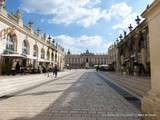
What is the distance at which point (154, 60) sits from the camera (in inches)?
246

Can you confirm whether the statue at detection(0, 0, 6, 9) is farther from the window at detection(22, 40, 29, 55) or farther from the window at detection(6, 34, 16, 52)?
the window at detection(22, 40, 29, 55)

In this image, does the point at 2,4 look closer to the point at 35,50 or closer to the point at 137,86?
the point at 35,50

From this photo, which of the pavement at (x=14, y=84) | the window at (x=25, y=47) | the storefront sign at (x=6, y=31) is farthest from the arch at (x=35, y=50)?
the pavement at (x=14, y=84)

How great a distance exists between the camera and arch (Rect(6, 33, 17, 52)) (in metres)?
33.3

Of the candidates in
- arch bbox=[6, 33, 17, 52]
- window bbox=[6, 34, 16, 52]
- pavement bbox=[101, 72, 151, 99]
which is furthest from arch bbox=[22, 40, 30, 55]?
pavement bbox=[101, 72, 151, 99]

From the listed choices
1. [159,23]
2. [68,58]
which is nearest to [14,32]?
[159,23]

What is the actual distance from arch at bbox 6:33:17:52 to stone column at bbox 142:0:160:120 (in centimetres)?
2904

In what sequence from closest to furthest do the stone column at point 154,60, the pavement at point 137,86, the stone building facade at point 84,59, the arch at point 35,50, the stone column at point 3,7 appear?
the stone column at point 154,60 < the pavement at point 137,86 < the stone column at point 3,7 < the arch at point 35,50 < the stone building facade at point 84,59

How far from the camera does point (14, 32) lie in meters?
34.9

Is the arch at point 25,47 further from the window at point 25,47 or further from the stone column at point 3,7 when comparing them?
the stone column at point 3,7

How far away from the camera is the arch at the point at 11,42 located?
33.3 m

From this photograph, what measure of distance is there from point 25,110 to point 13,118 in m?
1.14

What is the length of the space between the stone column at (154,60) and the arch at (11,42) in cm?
2904

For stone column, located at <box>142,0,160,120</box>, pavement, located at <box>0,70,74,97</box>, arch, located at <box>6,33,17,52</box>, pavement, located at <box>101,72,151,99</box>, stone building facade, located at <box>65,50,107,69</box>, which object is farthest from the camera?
stone building facade, located at <box>65,50,107,69</box>
